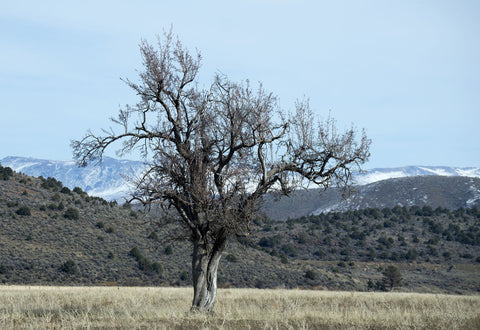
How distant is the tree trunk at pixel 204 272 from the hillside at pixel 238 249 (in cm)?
1907

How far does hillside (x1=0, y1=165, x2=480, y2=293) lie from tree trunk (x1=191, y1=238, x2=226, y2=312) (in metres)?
19.1

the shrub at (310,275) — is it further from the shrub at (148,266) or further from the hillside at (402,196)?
the hillside at (402,196)

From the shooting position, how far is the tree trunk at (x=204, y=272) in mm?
16000

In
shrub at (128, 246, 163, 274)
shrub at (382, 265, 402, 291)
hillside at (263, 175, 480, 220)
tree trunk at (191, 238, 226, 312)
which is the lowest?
shrub at (382, 265, 402, 291)

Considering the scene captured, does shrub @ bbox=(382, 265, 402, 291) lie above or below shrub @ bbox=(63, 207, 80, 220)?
below

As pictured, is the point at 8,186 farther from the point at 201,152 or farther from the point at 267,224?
the point at 201,152

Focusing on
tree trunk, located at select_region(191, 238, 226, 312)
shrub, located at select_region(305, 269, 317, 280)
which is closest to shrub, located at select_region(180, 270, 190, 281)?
shrub, located at select_region(305, 269, 317, 280)

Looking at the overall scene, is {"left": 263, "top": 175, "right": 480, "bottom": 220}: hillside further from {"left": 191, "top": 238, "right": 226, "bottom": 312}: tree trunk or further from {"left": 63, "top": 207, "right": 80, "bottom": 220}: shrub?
{"left": 191, "top": 238, "right": 226, "bottom": 312}: tree trunk

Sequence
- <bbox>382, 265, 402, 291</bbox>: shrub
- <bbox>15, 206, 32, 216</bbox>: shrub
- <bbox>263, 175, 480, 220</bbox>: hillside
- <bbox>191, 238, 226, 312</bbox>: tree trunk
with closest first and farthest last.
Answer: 1. <bbox>191, 238, 226, 312</bbox>: tree trunk
2. <bbox>382, 265, 402, 291</bbox>: shrub
3. <bbox>15, 206, 32, 216</bbox>: shrub
4. <bbox>263, 175, 480, 220</bbox>: hillside

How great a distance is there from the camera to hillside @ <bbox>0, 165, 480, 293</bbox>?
44812 mm

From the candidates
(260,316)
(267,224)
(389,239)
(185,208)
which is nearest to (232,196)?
(185,208)

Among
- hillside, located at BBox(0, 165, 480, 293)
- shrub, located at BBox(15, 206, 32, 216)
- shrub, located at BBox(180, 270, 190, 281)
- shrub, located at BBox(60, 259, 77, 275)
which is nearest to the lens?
shrub, located at BBox(60, 259, 77, 275)

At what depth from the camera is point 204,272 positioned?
16125 mm

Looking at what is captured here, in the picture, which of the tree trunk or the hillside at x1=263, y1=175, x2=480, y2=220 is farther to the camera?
the hillside at x1=263, y1=175, x2=480, y2=220
